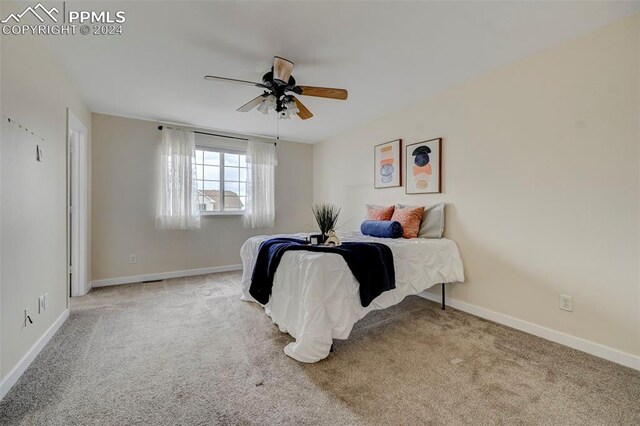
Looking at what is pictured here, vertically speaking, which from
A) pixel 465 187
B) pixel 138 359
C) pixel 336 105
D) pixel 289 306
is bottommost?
pixel 138 359

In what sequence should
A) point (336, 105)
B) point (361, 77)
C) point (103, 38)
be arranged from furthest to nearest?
point (336, 105) → point (361, 77) → point (103, 38)

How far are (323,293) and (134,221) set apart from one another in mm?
3465

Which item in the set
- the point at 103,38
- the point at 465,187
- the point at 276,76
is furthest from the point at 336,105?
the point at 103,38

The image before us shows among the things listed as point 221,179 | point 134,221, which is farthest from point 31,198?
point 221,179

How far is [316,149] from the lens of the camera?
5.38 metres

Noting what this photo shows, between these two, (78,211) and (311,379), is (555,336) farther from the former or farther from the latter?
(78,211)

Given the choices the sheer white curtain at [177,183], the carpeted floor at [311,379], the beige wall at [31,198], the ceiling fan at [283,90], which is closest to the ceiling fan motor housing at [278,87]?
the ceiling fan at [283,90]

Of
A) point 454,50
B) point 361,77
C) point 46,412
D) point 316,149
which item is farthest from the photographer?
point 316,149

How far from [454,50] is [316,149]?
3.33 metres

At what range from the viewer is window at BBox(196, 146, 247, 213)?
448cm

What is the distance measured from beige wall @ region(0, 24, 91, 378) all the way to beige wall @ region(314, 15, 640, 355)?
3.54 metres

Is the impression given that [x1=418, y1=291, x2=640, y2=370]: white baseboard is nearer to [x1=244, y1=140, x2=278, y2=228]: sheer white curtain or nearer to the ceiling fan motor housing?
the ceiling fan motor housing

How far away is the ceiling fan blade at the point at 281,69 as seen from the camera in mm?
2160

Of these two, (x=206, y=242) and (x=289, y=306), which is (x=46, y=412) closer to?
(x=289, y=306)
